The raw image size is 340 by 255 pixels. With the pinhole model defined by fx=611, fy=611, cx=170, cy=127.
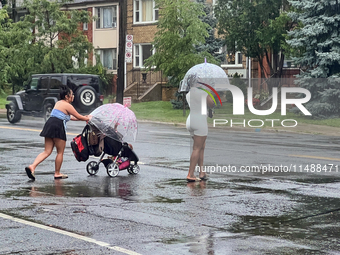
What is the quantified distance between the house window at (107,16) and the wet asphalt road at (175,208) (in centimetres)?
3398

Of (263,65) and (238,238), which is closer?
(238,238)

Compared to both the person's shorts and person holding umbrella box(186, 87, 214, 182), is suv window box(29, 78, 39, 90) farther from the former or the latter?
the person's shorts

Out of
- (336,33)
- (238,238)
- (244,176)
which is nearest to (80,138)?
(244,176)

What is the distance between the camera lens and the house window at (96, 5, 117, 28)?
4784 centimetres

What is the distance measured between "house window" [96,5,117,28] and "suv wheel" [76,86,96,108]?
21.9 m

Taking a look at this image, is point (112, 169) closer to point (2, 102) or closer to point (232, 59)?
point (232, 59)

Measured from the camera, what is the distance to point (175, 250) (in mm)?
6289

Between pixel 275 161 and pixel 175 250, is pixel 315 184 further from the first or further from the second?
pixel 175 250

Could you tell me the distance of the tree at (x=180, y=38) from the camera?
103 ft

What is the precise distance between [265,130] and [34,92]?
10.3m

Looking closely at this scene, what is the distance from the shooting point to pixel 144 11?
4631 centimetres

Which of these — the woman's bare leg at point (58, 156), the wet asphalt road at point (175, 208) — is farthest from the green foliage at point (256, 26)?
the woman's bare leg at point (58, 156)

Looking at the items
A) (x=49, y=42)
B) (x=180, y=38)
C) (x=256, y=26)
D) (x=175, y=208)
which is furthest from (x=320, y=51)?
(x=175, y=208)

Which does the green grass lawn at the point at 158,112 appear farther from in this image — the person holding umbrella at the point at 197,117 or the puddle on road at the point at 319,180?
the person holding umbrella at the point at 197,117
